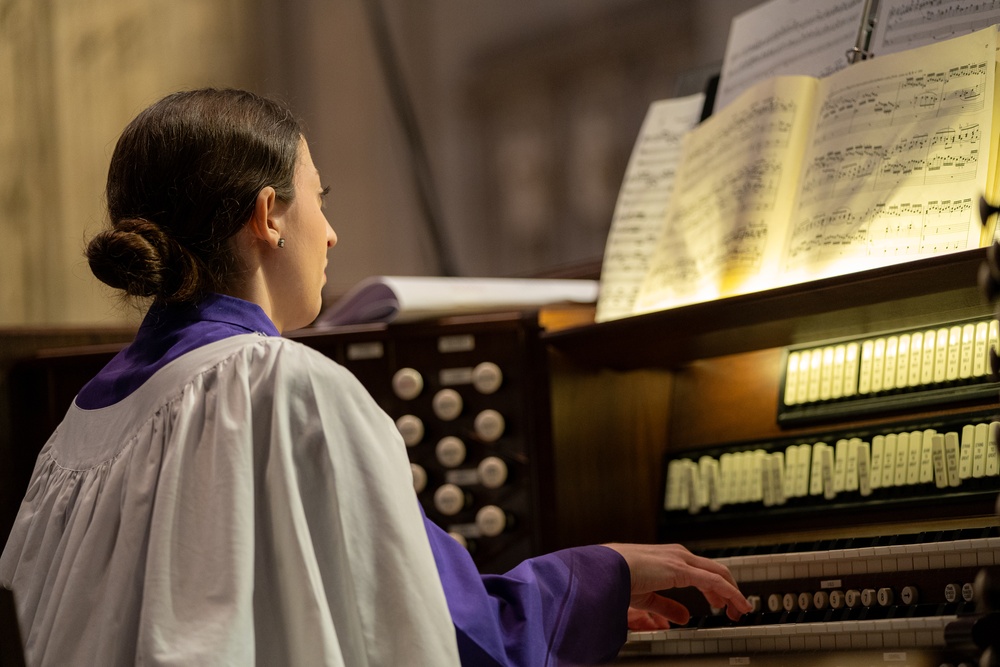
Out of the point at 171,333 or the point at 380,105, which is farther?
the point at 380,105

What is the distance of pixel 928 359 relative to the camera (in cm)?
209

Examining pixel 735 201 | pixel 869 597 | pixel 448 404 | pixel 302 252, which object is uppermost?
pixel 735 201

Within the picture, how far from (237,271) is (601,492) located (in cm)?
112

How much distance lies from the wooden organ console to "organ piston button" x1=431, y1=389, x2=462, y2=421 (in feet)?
0.76

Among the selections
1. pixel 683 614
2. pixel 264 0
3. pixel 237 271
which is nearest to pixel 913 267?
pixel 683 614

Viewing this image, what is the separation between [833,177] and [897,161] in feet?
0.43

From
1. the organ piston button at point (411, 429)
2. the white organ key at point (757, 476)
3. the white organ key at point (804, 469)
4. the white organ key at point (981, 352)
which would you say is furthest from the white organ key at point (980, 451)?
the organ piston button at point (411, 429)

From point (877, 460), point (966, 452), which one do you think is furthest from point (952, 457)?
point (877, 460)

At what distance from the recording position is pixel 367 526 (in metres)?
1.38

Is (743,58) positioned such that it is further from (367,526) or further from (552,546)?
(367,526)

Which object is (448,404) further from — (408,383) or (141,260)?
(141,260)

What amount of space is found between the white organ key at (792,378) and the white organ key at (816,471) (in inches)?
5.0

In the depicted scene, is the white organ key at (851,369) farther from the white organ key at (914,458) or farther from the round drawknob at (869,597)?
the round drawknob at (869,597)

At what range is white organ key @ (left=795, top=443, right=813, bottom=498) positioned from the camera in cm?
219
